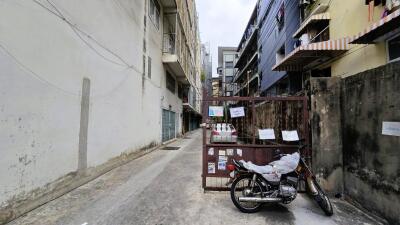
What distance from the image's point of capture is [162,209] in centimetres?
446

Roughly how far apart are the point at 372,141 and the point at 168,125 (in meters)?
14.6

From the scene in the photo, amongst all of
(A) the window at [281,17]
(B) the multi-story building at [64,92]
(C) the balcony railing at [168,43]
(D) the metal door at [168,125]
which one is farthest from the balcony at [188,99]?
(B) the multi-story building at [64,92]

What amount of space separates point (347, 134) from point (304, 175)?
1244 millimetres

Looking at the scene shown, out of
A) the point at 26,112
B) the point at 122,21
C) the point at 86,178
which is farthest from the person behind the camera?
the point at 122,21

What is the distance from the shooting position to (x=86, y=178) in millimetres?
6367

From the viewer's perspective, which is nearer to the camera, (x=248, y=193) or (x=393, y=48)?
(x=248, y=193)

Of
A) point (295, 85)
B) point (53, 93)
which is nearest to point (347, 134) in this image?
point (53, 93)

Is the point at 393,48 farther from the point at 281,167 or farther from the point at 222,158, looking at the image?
the point at 222,158

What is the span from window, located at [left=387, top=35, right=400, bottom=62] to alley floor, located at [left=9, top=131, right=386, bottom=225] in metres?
3.97

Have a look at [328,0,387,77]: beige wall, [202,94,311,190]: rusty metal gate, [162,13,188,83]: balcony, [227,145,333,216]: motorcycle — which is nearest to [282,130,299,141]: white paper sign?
[202,94,311,190]: rusty metal gate

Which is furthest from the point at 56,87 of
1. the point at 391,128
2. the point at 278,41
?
the point at 278,41

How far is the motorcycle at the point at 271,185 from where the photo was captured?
4312 millimetres

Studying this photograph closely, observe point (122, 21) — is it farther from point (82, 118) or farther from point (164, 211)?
point (164, 211)

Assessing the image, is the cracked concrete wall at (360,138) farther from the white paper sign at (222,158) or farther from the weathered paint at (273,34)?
the weathered paint at (273,34)
